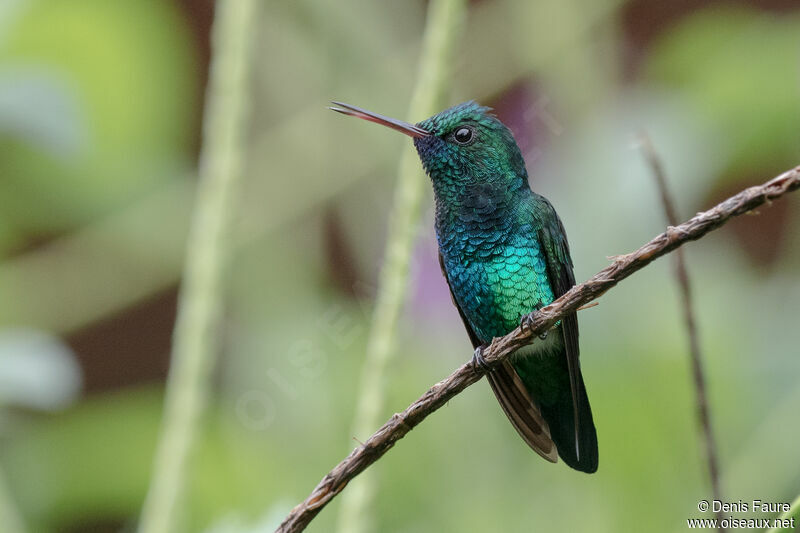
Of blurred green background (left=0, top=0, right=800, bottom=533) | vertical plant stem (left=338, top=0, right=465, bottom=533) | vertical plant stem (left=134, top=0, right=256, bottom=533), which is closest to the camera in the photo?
vertical plant stem (left=338, top=0, right=465, bottom=533)

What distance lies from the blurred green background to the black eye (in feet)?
0.73

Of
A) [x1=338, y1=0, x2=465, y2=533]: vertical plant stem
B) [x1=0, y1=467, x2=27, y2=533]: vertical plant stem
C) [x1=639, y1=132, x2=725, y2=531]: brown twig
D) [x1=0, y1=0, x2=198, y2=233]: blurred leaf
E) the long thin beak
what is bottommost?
[x1=639, y1=132, x2=725, y2=531]: brown twig

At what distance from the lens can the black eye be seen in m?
1.12

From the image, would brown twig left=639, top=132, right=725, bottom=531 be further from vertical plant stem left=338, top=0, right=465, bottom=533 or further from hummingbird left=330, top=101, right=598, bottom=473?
hummingbird left=330, top=101, right=598, bottom=473

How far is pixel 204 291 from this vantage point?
90 cm


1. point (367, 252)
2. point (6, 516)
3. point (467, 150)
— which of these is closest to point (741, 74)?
point (367, 252)

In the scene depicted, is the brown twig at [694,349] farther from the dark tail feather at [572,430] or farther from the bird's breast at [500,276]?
the bird's breast at [500,276]

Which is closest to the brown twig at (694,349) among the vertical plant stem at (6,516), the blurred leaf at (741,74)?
the vertical plant stem at (6,516)

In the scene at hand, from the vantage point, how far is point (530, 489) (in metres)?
1.56

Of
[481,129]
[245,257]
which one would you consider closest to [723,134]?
[481,129]

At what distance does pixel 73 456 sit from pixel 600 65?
142 cm

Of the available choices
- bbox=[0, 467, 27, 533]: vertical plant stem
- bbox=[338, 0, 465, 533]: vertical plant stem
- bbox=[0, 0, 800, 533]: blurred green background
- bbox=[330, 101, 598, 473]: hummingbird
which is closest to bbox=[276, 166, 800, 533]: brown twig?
bbox=[338, 0, 465, 533]: vertical plant stem

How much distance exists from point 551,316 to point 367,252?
1023 millimetres

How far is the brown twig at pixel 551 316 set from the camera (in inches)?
21.5
